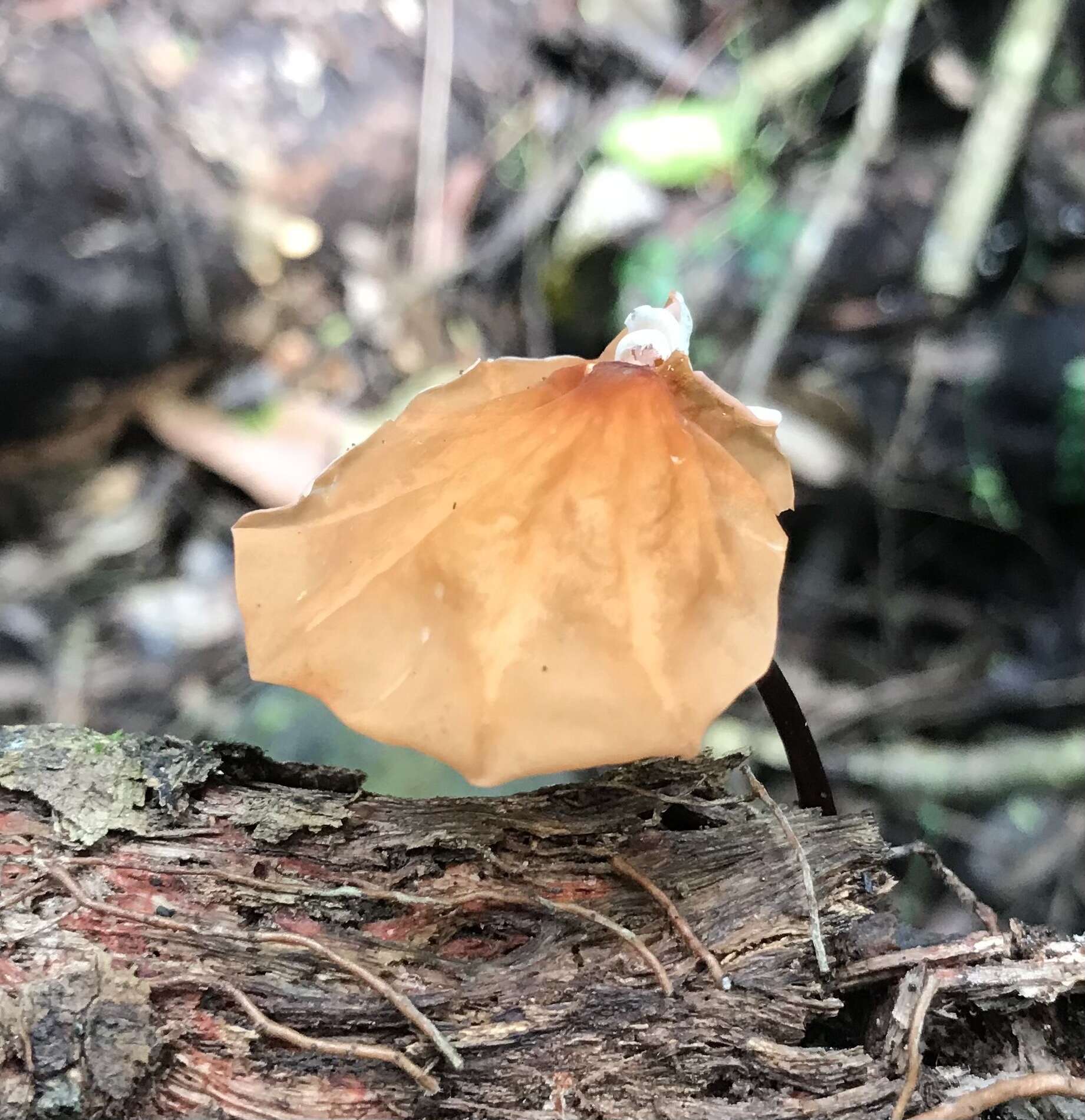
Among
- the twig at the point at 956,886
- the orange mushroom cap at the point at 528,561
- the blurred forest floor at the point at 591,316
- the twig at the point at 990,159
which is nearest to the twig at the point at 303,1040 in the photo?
the orange mushroom cap at the point at 528,561

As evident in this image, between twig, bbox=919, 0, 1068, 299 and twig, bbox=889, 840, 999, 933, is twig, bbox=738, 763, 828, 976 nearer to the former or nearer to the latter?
twig, bbox=889, 840, 999, 933

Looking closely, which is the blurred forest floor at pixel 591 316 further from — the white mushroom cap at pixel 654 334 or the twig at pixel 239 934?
the white mushroom cap at pixel 654 334

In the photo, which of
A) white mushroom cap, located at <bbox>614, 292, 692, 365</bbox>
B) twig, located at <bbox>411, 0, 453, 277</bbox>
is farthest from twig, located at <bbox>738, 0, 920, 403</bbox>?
white mushroom cap, located at <bbox>614, 292, 692, 365</bbox>

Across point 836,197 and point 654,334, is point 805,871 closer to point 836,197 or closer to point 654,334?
point 654,334

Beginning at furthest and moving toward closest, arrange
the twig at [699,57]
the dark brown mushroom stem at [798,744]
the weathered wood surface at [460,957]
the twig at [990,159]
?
the twig at [699,57] < the twig at [990,159] < the dark brown mushroom stem at [798,744] < the weathered wood surface at [460,957]

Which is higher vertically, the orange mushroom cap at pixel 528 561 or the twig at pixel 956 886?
the orange mushroom cap at pixel 528 561

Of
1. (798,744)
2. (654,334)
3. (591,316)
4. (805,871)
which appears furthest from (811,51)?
(805,871)
